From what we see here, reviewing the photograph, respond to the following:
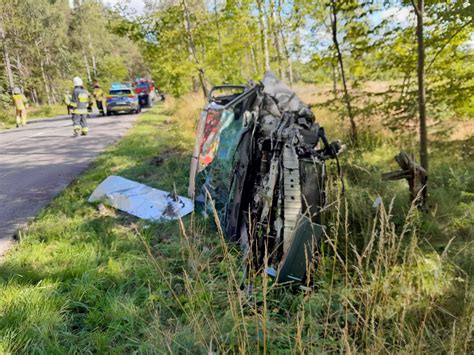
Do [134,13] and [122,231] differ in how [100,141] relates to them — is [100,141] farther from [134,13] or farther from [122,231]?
[122,231]

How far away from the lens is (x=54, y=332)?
211 centimetres

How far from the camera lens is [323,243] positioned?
8.76 feet

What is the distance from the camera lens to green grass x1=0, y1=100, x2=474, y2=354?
1755mm

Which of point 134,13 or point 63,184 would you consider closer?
point 63,184

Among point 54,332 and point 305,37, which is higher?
point 305,37

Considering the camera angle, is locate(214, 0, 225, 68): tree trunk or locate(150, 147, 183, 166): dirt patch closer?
locate(150, 147, 183, 166): dirt patch

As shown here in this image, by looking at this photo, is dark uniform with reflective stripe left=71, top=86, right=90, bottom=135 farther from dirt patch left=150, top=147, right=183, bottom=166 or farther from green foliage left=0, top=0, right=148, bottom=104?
green foliage left=0, top=0, right=148, bottom=104

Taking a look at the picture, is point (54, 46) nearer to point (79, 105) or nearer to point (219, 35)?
point (79, 105)

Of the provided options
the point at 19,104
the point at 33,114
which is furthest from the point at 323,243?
the point at 33,114

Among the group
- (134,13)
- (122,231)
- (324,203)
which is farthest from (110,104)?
(324,203)

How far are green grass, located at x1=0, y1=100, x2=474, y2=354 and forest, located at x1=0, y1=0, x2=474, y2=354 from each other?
0.02 metres

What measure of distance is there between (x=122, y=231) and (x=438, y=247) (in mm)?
3221

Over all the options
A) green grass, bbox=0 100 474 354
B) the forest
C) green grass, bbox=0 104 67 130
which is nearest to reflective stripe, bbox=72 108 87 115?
the forest

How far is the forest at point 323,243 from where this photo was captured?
1901 mm
